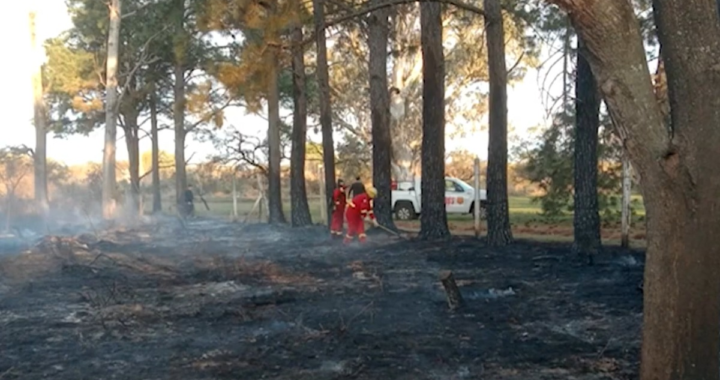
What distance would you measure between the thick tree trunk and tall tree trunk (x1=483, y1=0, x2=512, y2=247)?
4595mm

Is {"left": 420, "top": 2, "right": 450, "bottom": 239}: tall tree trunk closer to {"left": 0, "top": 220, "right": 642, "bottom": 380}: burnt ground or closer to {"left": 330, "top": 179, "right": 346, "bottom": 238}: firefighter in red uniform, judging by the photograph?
{"left": 0, "top": 220, "right": 642, "bottom": 380}: burnt ground

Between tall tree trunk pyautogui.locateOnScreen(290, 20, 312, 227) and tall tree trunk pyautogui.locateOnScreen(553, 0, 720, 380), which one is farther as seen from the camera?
tall tree trunk pyautogui.locateOnScreen(290, 20, 312, 227)

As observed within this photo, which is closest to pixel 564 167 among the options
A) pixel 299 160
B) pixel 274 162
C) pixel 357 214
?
pixel 357 214

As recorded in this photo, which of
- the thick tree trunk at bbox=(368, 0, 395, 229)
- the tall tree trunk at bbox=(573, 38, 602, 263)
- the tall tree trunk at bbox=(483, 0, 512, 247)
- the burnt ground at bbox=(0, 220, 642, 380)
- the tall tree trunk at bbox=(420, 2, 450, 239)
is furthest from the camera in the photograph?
the thick tree trunk at bbox=(368, 0, 395, 229)

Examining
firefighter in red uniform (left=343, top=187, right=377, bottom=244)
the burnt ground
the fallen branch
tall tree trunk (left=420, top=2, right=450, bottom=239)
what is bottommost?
the burnt ground

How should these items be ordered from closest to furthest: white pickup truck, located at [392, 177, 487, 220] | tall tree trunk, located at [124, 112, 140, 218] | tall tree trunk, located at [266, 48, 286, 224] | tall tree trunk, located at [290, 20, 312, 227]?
tall tree trunk, located at [290, 20, 312, 227], tall tree trunk, located at [266, 48, 286, 224], white pickup truck, located at [392, 177, 487, 220], tall tree trunk, located at [124, 112, 140, 218]

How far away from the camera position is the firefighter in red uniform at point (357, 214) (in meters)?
17.6

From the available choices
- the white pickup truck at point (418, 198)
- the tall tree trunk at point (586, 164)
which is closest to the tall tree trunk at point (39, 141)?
the white pickup truck at point (418, 198)

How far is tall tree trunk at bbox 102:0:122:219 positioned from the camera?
27.9 metres

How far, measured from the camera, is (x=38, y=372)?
257 inches

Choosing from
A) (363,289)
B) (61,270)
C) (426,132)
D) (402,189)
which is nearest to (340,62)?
(402,189)

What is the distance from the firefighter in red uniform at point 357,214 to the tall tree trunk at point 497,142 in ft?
10.2

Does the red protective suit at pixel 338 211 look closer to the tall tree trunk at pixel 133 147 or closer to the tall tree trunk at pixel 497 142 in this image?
the tall tree trunk at pixel 497 142

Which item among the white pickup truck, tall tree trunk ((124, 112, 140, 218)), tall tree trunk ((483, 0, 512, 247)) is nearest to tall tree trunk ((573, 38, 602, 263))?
tall tree trunk ((483, 0, 512, 247))
